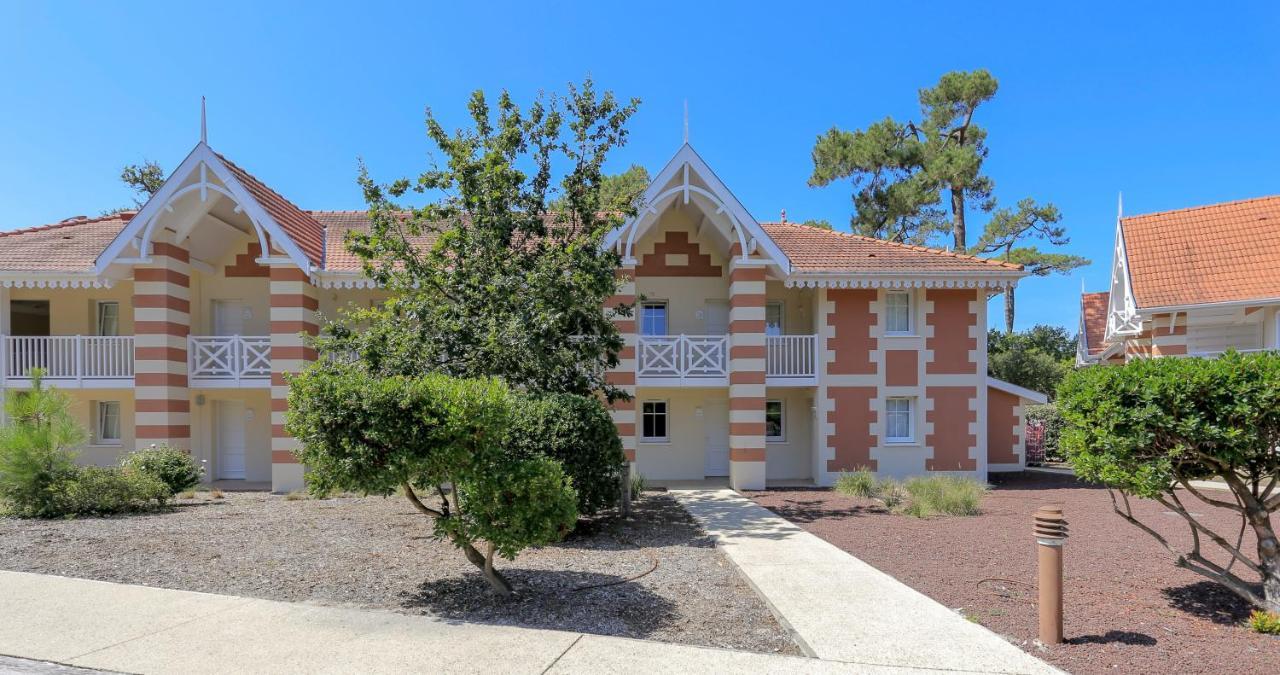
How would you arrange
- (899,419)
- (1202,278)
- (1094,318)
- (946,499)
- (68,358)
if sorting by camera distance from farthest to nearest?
(1094,318), (1202,278), (899,419), (68,358), (946,499)

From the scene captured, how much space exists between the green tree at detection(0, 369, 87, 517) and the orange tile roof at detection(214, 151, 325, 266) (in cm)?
529

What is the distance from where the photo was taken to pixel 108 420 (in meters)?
17.4

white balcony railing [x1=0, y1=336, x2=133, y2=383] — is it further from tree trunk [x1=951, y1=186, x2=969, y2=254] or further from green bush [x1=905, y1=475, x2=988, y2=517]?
tree trunk [x1=951, y1=186, x2=969, y2=254]

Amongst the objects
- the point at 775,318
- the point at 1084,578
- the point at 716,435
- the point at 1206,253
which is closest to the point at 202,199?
the point at 716,435

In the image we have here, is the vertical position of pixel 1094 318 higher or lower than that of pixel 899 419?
higher

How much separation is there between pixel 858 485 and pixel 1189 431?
29.7 ft

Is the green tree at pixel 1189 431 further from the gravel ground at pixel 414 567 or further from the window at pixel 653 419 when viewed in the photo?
the window at pixel 653 419

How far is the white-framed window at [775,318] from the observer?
17984mm

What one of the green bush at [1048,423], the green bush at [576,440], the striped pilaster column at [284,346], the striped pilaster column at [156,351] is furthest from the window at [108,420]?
the green bush at [1048,423]

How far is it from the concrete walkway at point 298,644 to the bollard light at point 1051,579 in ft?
4.54

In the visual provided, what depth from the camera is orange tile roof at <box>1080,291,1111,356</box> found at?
88.4 feet

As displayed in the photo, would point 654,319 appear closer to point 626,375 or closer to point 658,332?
point 658,332

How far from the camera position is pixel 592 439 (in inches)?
395

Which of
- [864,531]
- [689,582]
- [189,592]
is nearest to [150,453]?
[189,592]
